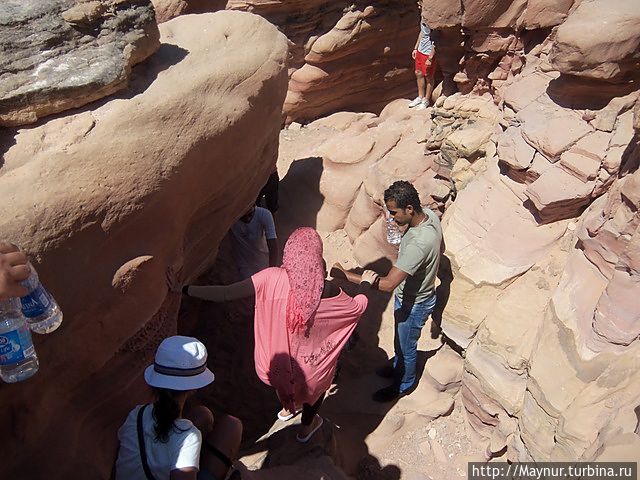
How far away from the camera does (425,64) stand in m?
6.52

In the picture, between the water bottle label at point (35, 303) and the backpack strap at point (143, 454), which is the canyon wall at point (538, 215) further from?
the water bottle label at point (35, 303)

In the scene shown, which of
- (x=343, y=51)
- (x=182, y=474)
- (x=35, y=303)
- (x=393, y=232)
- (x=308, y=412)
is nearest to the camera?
(x=35, y=303)

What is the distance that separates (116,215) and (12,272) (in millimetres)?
806

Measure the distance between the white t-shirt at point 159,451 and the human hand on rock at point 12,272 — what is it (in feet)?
2.65

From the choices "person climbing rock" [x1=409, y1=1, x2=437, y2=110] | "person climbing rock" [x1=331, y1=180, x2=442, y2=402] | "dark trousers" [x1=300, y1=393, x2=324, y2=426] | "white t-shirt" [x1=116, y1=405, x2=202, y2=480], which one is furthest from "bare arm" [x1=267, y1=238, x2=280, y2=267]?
"person climbing rock" [x1=409, y1=1, x2=437, y2=110]

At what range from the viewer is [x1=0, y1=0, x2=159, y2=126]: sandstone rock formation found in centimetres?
273

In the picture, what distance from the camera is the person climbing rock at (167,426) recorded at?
2.37 meters

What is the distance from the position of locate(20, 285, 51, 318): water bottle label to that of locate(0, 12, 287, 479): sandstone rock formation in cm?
30

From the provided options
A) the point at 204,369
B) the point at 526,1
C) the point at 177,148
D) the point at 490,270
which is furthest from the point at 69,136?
the point at 526,1

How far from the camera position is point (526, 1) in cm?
495

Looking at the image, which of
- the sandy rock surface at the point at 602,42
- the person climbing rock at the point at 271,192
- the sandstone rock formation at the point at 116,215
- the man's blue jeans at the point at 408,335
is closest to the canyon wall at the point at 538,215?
the sandy rock surface at the point at 602,42

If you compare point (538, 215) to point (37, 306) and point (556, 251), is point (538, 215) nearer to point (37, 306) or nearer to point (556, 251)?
point (556, 251)

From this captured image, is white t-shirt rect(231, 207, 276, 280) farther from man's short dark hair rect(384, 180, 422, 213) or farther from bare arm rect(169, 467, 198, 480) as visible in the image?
bare arm rect(169, 467, 198, 480)

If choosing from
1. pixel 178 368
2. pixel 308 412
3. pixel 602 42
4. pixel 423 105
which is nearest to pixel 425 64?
pixel 423 105
